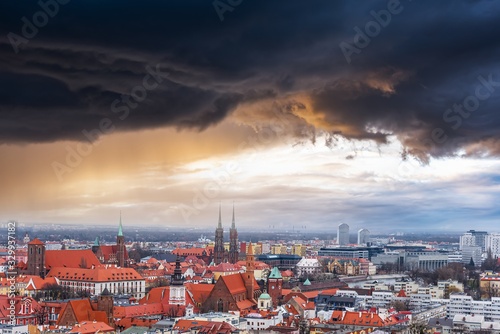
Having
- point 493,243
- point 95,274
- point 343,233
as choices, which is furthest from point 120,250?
point 343,233

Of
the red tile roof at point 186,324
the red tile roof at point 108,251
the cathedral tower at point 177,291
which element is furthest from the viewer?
the red tile roof at point 108,251

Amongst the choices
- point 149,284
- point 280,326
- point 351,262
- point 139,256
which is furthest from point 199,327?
point 139,256

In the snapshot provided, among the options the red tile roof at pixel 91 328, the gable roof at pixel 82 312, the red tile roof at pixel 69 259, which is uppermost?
the red tile roof at pixel 69 259

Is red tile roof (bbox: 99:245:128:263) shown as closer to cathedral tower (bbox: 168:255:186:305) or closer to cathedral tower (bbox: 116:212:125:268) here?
cathedral tower (bbox: 116:212:125:268)

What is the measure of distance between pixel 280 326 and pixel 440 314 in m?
13.5

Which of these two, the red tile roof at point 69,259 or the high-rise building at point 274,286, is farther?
the red tile roof at point 69,259

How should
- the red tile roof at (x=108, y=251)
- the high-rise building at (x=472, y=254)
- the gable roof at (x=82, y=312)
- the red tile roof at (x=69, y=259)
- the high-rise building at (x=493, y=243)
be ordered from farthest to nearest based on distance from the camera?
the high-rise building at (x=493, y=243)
the high-rise building at (x=472, y=254)
the red tile roof at (x=108, y=251)
the red tile roof at (x=69, y=259)
the gable roof at (x=82, y=312)

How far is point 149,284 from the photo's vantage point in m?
62.3

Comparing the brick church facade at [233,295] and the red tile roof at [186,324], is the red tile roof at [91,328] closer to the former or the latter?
the red tile roof at [186,324]

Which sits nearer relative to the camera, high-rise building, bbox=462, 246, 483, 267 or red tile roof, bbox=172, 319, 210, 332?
red tile roof, bbox=172, 319, 210, 332

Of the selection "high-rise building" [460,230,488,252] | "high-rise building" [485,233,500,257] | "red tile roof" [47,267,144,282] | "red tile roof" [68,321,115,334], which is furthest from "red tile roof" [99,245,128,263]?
"high-rise building" [460,230,488,252]

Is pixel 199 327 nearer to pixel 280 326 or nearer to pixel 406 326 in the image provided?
pixel 280 326

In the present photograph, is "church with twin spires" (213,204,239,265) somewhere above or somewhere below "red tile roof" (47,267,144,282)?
above

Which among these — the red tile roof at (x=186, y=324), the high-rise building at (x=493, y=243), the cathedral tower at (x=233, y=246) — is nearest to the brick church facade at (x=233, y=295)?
the red tile roof at (x=186, y=324)
